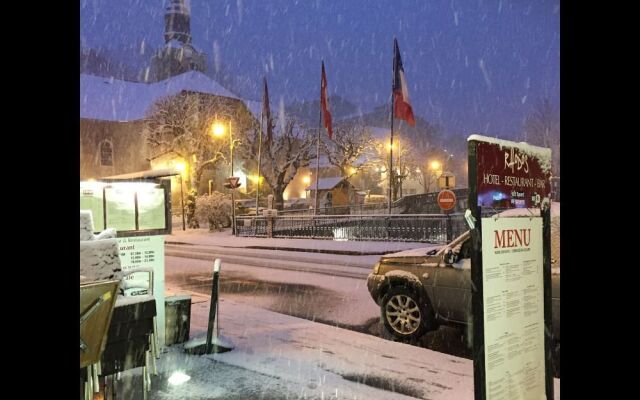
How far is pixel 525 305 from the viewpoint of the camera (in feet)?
13.4

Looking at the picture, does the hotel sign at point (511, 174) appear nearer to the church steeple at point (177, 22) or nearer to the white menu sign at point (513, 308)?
the white menu sign at point (513, 308)

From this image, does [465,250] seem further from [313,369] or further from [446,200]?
[446,200]

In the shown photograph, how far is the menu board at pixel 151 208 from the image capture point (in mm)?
7090

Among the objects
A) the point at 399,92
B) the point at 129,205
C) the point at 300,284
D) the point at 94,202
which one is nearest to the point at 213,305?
the point at 129,205

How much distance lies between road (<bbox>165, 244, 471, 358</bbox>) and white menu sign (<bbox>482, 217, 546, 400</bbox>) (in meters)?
3.06

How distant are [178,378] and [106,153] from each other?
49546 mm

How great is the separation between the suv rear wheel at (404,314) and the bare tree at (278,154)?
114 feet

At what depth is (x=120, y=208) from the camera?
22.7 feet

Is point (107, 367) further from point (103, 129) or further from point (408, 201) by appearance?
point (103, 129)

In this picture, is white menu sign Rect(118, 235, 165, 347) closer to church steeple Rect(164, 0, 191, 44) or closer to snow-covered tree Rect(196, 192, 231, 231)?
snow-covered tree Rect(196, 192, 231, 231)

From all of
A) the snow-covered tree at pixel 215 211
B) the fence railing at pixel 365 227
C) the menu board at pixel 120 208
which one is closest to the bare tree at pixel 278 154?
the snow-covered tree at pixel 215 211

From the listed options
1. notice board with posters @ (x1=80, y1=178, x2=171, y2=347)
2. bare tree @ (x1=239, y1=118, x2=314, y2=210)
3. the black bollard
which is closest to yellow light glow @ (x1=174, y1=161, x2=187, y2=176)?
bare tree @ (x1=239, y1=118, x2=314, y2=210)

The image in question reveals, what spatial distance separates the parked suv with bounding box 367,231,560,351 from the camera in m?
6.96
